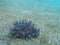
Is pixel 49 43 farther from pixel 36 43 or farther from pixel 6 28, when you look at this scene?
pixel 6 28

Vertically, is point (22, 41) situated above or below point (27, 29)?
below

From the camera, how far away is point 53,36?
8289 millimetres

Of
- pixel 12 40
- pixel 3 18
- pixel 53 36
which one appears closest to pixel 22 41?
pixel 12 40

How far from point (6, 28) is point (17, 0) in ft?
41.2

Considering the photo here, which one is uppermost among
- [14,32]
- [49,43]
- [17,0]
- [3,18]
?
[17,0]

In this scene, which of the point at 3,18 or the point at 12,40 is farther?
the point at 3,18

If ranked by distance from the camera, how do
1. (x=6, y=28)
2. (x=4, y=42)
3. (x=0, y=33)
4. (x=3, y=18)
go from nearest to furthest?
(x=4, y=42), (x=0, y=33), (x=6, y=28), (x=3, y=18)

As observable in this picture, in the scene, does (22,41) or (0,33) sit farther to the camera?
(0,33)

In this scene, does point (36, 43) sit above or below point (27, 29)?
below

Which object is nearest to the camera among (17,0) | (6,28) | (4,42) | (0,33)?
(4,42)

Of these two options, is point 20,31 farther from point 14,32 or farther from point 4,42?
point 4,42

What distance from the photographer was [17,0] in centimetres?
2109

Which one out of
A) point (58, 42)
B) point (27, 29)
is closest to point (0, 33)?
point (27, 29)

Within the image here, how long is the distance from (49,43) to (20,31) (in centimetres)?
125
